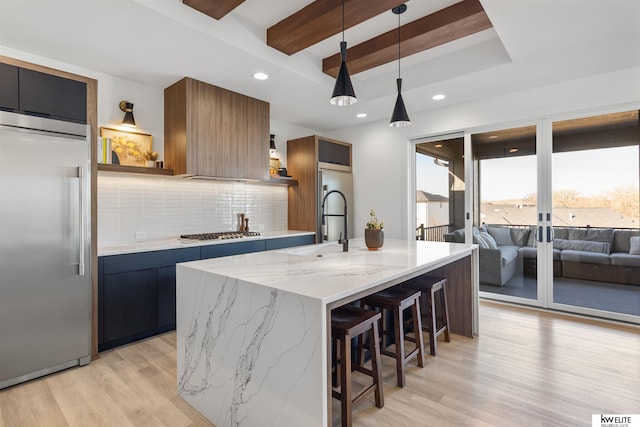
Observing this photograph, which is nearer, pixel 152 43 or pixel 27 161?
pixel 27 161

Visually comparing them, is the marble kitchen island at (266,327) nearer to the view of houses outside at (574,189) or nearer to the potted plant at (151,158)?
the potted plant at (151,158)

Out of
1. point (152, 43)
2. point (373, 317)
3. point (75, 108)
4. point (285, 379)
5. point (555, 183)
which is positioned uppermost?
point (152, 43)

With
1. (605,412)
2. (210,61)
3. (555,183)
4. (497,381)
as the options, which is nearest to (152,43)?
(210,61)

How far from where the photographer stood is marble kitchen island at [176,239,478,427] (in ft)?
4.49

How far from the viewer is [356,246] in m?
2.97

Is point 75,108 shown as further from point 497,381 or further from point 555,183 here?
point 555,183

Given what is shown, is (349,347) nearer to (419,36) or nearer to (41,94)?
(419,36)

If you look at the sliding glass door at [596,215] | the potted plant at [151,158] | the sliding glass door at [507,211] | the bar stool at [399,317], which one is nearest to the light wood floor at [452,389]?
the bar stool at [399,317]

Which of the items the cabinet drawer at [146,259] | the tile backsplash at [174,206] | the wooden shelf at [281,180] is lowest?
the cabinet drawer at [146,259]

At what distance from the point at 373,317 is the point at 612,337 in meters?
2.60

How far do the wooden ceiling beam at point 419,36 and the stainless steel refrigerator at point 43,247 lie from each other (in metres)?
2.50

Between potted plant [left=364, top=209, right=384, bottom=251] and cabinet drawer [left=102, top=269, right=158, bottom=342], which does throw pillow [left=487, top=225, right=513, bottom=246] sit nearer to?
potted plant [left=364, top=209, right=384, bottom=251]

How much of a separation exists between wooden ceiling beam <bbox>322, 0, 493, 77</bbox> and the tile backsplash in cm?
196

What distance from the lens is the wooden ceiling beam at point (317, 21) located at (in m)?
2.39
